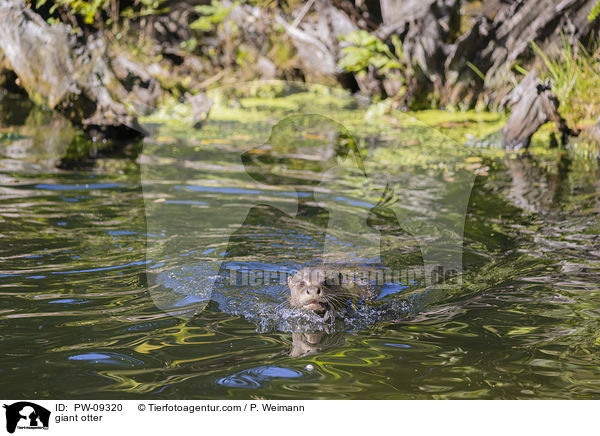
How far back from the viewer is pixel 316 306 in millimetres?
3105

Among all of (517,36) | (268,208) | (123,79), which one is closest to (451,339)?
(268,208)

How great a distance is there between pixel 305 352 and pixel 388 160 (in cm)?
466

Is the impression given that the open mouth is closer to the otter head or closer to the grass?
the otter head

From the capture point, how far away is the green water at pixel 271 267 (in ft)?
8.70

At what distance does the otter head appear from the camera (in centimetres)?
311

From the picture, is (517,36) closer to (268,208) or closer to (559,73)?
(559,73)

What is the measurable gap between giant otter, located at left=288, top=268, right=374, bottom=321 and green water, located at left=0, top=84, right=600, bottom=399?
150 mm

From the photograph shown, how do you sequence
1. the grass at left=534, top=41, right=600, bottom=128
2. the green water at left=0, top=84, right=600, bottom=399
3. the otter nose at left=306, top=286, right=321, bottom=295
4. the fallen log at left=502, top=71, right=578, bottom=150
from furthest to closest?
the fallen log at left=502, top=71, right=578, bottom=150, the grass at left=534, top=41, right=600, bottom=128, the otter nose at left=306, top=286, right=321, bottom=295, the green water at left=0, top=84, right=600, bottom=399

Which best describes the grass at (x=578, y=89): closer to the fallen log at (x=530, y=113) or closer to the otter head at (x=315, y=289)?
the fallen log at (x=530, y=113)
